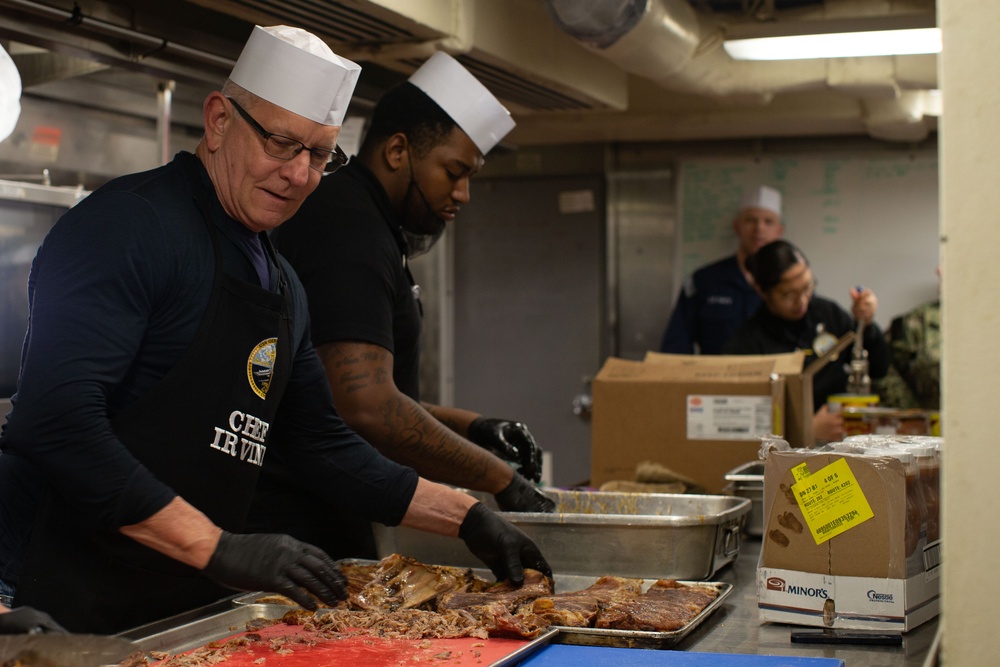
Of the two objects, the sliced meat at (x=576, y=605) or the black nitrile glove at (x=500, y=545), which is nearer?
the sliced meat at (x=576, y=605)

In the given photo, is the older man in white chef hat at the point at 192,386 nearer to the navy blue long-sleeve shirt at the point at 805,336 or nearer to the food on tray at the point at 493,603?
the food on tray at the point at 493,603

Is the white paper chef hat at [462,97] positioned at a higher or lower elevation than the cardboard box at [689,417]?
higher

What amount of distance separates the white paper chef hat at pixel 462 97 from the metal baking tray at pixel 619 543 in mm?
913

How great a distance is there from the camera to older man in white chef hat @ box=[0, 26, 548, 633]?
1.42 metres

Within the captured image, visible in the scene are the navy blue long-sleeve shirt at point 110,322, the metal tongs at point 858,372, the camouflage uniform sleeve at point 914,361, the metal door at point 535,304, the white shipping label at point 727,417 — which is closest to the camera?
the navy blue long-sleeve shirt at point 110,322

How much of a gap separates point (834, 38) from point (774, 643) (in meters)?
2.53

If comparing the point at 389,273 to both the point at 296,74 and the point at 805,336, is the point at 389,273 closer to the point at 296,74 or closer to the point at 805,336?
the point at 296,74

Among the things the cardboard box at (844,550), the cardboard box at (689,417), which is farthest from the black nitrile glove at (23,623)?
the cardboard box at (689,417)

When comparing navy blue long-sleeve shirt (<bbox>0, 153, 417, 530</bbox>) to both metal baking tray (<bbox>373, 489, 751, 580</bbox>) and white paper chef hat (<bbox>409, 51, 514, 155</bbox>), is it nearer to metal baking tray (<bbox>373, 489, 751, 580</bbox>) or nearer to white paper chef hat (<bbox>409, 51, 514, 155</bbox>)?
metal baking tray (<bbox>373, 489, 751, 580</bbox>)

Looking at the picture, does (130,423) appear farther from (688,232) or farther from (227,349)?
(688,232)

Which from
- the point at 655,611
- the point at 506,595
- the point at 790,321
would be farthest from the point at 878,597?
the point at 790,321

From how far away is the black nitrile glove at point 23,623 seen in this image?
47.0 inches

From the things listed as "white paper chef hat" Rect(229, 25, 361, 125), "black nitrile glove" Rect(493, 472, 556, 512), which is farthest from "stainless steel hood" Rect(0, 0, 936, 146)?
"black nitrile glove" Rect(493, 472, 556, 512)

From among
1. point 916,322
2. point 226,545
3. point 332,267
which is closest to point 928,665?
point 226,545
